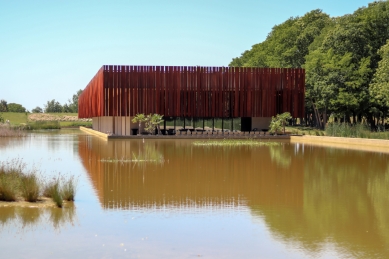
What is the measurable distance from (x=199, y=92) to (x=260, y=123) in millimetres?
5985

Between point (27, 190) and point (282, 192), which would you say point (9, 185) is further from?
point (282, 192)

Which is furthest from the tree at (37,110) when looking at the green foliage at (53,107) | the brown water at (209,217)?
the brown water at (209,217)

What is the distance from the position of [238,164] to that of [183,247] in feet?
38.6

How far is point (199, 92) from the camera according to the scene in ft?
146

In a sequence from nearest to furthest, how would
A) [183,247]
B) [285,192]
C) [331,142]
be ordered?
[183,247] → [285,192] → [331,142]

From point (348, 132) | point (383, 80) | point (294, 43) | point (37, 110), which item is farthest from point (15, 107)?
point (348, 132)

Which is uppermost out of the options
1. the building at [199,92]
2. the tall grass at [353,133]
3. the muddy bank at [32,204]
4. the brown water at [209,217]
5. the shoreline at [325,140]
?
the building at [199,92]

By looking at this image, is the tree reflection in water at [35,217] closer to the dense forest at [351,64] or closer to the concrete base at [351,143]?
the concrete base at [351,143]

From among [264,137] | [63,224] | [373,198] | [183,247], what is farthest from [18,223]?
[264,137]

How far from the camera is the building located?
43.7 m

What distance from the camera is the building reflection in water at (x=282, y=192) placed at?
873cm

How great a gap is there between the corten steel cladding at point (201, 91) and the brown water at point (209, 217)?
26.8 m

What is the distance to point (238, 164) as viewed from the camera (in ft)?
63.5

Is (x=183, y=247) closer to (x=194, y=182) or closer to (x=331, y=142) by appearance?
(x=194, y=182)
